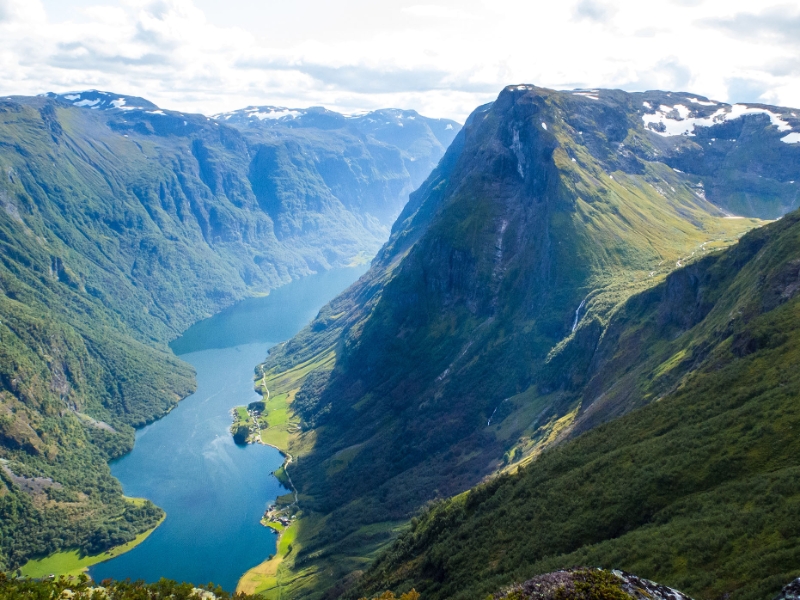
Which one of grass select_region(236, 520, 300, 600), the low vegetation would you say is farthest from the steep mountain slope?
grass select_region(236, 520, 300, 600)

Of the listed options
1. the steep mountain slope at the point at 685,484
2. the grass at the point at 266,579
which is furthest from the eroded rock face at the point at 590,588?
the grass at the point at 266,579

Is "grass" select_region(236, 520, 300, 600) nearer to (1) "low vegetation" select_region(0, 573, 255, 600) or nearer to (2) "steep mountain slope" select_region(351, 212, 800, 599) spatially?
(2) "steep mountain slope" select_region(351, 212, 800, 599)

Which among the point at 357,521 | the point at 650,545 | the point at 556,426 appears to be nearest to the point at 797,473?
the point at 650,545

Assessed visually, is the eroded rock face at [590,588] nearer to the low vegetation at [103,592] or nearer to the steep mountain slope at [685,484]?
the steep mountain slope at [685,484]

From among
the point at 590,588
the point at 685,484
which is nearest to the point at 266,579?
the point at 685,484

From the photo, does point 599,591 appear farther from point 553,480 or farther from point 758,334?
point 758,334

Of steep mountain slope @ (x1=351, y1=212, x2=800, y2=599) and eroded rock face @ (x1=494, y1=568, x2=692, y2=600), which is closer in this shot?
eroded rock face @ (x1=494, y1=568, x2=692, y2=600)
